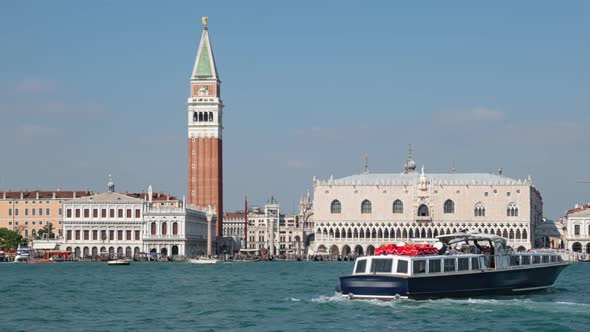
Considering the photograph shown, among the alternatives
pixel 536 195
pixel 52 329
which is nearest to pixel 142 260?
pixel 536 195

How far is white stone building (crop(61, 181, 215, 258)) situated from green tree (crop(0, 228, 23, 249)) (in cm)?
596

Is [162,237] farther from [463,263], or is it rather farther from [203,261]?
[463,263]

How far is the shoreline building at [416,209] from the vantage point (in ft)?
389

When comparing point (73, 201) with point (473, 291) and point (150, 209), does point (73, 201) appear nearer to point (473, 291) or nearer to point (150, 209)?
point (150, 209)

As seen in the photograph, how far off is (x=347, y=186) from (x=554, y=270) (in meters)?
74.9

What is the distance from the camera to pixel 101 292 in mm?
50500

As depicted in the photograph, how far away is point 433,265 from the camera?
38406 mm

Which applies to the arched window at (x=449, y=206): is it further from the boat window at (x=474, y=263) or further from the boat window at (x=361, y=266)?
the boat window at (x=361, y=266)

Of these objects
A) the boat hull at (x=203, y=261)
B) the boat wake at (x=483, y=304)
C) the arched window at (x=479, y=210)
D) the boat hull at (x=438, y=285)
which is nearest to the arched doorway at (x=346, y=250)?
the arched window at (x=479, y=210)

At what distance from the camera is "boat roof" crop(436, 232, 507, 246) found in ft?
138

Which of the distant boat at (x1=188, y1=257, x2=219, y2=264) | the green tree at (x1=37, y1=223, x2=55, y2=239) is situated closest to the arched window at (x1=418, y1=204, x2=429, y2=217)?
the distant boat at (x1=188, y1=257, x2=219, y2=264)

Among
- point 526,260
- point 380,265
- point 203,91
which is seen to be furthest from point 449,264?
point 203,91

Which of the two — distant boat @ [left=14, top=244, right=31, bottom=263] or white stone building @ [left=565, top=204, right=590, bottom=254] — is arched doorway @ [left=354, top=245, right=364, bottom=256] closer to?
A: white stone building @ [left=565, top=204, right=590, bottom=254]

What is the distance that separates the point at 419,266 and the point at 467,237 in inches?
215
